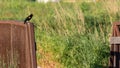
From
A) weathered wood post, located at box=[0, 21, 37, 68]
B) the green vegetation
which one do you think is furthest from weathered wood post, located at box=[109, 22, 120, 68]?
weathered wood post, located at box=[0, 21, 37, 68]

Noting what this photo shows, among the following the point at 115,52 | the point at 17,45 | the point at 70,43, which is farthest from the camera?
the point at 70,43

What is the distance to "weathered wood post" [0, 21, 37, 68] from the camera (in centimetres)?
489

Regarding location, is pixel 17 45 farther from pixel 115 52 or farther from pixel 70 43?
pixel 70 43

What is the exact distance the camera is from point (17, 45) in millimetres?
5219

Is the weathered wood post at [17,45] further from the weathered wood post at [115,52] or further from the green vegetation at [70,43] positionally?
the green vegetation at [70,43]

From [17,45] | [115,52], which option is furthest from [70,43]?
[17,45]

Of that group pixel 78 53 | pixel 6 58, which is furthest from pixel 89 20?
pixel 6 58

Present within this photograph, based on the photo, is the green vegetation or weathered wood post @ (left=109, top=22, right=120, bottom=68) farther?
the green vegetation

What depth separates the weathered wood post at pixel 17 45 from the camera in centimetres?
489

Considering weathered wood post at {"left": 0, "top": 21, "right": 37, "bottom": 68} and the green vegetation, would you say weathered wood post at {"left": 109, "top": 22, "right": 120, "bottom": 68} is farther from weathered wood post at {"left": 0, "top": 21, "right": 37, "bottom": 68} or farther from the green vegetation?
weathered wood post at {"left": 0, "top": 21, "right": 37, "bottom": 68}

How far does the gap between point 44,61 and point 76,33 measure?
1438 millimetres

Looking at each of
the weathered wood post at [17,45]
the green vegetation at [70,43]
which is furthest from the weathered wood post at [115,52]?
the weathered wood post at [17,45]

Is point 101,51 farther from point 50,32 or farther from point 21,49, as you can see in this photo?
point 21,49

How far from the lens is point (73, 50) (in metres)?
9.30
